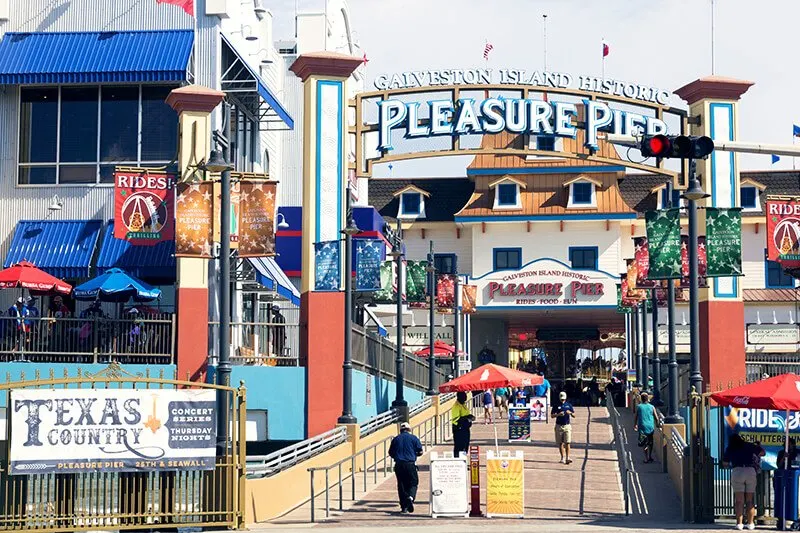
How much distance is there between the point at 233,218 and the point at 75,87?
7.83 m

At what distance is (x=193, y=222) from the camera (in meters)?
29.1

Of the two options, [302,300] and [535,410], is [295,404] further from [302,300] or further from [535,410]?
[535,410]

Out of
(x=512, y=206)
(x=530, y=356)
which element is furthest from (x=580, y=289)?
(x=530, y=356)

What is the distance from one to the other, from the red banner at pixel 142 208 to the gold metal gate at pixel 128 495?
10.5 metres

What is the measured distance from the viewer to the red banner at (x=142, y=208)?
31125 mm

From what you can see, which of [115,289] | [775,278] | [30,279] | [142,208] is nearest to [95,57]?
[142,208]

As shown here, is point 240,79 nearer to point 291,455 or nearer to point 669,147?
point 291,455

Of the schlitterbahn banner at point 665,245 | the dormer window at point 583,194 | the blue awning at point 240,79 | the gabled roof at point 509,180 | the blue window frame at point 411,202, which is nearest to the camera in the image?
the schlitterbahn banner at point 665,245

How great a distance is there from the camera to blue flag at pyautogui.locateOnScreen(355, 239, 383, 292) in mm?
31422

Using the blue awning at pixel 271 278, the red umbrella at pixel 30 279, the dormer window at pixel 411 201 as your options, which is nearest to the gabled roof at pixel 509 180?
the dormer window at pixel 411 201

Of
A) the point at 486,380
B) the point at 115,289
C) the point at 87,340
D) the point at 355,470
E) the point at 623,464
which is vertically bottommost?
the point at 623,464

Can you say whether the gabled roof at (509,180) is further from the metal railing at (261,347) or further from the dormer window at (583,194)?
the metal railing at (261,347)

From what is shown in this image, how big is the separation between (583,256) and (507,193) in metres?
4.67

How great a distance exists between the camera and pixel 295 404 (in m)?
31.0
